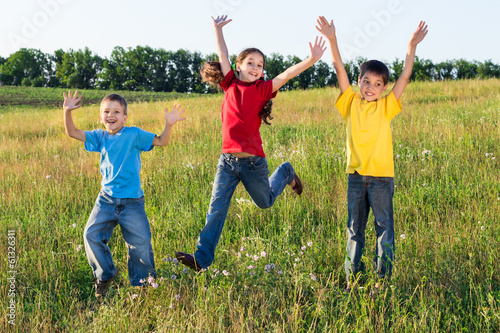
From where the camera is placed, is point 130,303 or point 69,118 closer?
point 130,303

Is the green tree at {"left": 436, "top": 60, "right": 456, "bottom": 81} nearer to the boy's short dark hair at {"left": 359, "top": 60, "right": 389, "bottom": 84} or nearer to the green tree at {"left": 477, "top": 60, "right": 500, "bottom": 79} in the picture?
the green tree at {"left": 477, "top": 60, "right": 500, "bottom": 79}

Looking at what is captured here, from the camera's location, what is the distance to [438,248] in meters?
3.48

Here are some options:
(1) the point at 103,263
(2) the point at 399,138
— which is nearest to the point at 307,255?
(1) the point at 103,263

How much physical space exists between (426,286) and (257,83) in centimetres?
221

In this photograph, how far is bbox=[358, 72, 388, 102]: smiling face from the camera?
10.6 feet

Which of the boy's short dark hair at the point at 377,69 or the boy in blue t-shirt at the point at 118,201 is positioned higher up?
the boy's short dark hair at the point at 377,69

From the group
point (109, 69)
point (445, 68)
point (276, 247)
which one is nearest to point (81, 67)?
point (109, 69)

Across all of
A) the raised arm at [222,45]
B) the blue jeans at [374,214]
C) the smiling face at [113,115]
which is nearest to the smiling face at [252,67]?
the raised arm at [222,45]

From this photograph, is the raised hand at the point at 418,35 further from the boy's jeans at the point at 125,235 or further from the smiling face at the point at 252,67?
the boy's jeans at the point at 125,235

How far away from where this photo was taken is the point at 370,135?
125 inches

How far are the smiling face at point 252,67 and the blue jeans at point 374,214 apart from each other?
1.29m

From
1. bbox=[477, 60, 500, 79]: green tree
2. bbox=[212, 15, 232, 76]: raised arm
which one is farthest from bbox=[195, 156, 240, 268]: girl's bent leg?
bbox=[477, 60, 500, 79]: green tree

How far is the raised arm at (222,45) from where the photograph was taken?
3.68m

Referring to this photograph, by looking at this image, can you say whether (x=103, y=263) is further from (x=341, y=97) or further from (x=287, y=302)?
(x=341, y=97)
